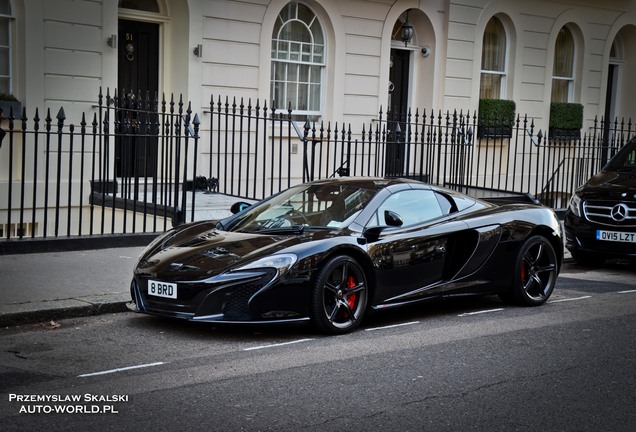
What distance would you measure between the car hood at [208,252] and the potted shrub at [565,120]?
15.0 meters

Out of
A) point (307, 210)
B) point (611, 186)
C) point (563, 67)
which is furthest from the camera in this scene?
point (563, 67)

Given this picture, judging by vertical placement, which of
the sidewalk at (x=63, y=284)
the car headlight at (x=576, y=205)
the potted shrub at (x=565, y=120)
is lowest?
the sidewalk at (x=63, y=284)

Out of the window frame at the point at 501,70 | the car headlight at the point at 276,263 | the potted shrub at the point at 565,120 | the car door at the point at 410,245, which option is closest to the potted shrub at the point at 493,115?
the window frame at the point at 501,70

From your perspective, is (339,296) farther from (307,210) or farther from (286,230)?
(307,210)

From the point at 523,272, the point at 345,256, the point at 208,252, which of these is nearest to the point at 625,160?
Result: the point at 523,272

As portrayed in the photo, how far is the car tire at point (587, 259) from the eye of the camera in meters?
13.0

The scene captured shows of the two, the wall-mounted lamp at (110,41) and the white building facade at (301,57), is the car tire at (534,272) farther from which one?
the wall-mounted lamp at (110,41)

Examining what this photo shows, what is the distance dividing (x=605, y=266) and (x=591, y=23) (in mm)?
10863

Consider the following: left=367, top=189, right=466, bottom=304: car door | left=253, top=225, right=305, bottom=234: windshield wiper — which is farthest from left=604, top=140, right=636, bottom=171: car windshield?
left=253, top=225, right=305, bottom=234: windshield wiper

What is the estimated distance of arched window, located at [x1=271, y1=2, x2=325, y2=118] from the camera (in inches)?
678

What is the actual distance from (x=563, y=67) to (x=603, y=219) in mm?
10864

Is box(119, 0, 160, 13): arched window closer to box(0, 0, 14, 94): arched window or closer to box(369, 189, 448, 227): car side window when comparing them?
box(0, 0, 14, 94): arched window

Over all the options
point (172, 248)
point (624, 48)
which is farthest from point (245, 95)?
point (624, 48)

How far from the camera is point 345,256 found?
7.94 metres
